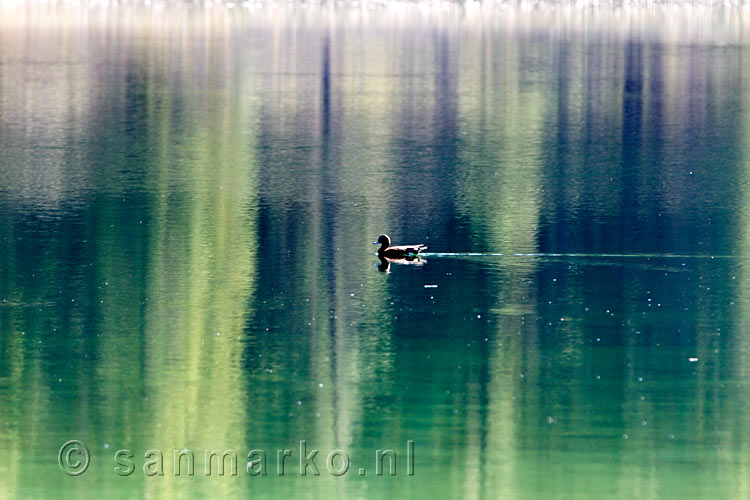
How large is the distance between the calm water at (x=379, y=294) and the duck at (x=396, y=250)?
0.73 ft

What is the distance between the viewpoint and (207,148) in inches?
1122

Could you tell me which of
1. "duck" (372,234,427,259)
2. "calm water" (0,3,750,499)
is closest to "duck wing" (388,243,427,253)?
"duck" (372,234,427,259)

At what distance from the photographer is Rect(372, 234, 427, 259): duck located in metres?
17.8

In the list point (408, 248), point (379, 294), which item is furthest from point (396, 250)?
point (379, 294)

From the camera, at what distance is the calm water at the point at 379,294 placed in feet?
38.6

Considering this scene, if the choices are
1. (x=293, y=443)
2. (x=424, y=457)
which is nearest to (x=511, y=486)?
(x=424, y=457)

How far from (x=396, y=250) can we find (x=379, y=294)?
1.47 m

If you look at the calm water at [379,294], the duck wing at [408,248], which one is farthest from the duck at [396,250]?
the calm water at [379,294]

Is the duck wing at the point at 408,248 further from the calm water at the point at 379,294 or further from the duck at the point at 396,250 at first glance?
the calm water at the point at 379,294

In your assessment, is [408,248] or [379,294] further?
[408,248]

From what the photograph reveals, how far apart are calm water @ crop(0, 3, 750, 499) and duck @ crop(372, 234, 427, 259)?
0.73ft

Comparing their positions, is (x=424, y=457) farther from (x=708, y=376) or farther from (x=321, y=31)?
(x=321, y=31)

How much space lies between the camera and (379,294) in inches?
647

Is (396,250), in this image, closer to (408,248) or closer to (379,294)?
(408,248)
